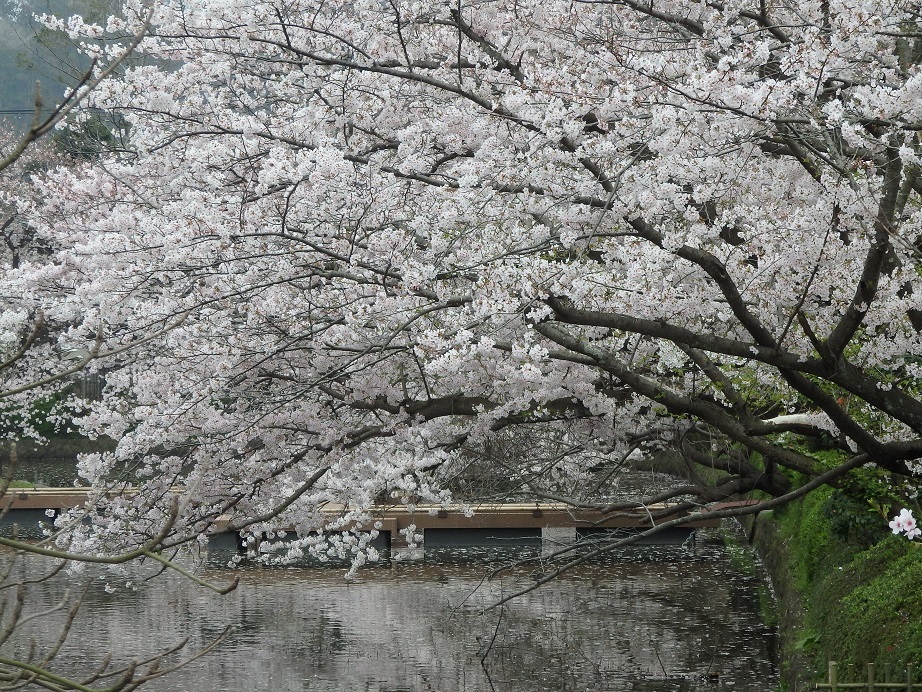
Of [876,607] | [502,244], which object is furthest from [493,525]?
[502,244]

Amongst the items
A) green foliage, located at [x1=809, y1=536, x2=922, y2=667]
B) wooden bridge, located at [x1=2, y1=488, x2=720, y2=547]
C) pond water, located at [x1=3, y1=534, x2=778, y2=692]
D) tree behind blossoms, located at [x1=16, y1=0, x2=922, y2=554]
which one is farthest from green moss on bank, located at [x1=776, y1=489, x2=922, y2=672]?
wooden bridge, located at [x1=2, y1=488, x2=720, y2=547]

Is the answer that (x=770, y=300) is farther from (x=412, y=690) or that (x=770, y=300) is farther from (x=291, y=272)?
(x=412, y=690)

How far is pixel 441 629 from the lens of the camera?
12.4 metres

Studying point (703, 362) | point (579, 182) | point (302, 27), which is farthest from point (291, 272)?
point (703, 362)

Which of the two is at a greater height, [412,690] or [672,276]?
[672,276]

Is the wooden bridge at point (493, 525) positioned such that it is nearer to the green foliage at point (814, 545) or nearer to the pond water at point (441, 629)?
the pond water at point (441, 629)

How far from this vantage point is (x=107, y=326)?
807 cm

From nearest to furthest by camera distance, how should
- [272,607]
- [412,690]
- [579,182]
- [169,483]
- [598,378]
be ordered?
[579,182] < [598,378] < [169,483] < [412,690] < [272,607]

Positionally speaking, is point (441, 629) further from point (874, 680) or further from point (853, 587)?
point (874, 680)

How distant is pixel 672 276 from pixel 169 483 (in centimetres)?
462

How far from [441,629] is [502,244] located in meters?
7.18

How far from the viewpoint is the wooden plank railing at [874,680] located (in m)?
4.73

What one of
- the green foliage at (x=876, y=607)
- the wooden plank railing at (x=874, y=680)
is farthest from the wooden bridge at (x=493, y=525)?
the wooden plank railing at (x=874, y=680)

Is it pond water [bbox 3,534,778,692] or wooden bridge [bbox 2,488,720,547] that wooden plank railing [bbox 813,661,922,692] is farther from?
wooden bridge [bbox 2,488,720,547]
